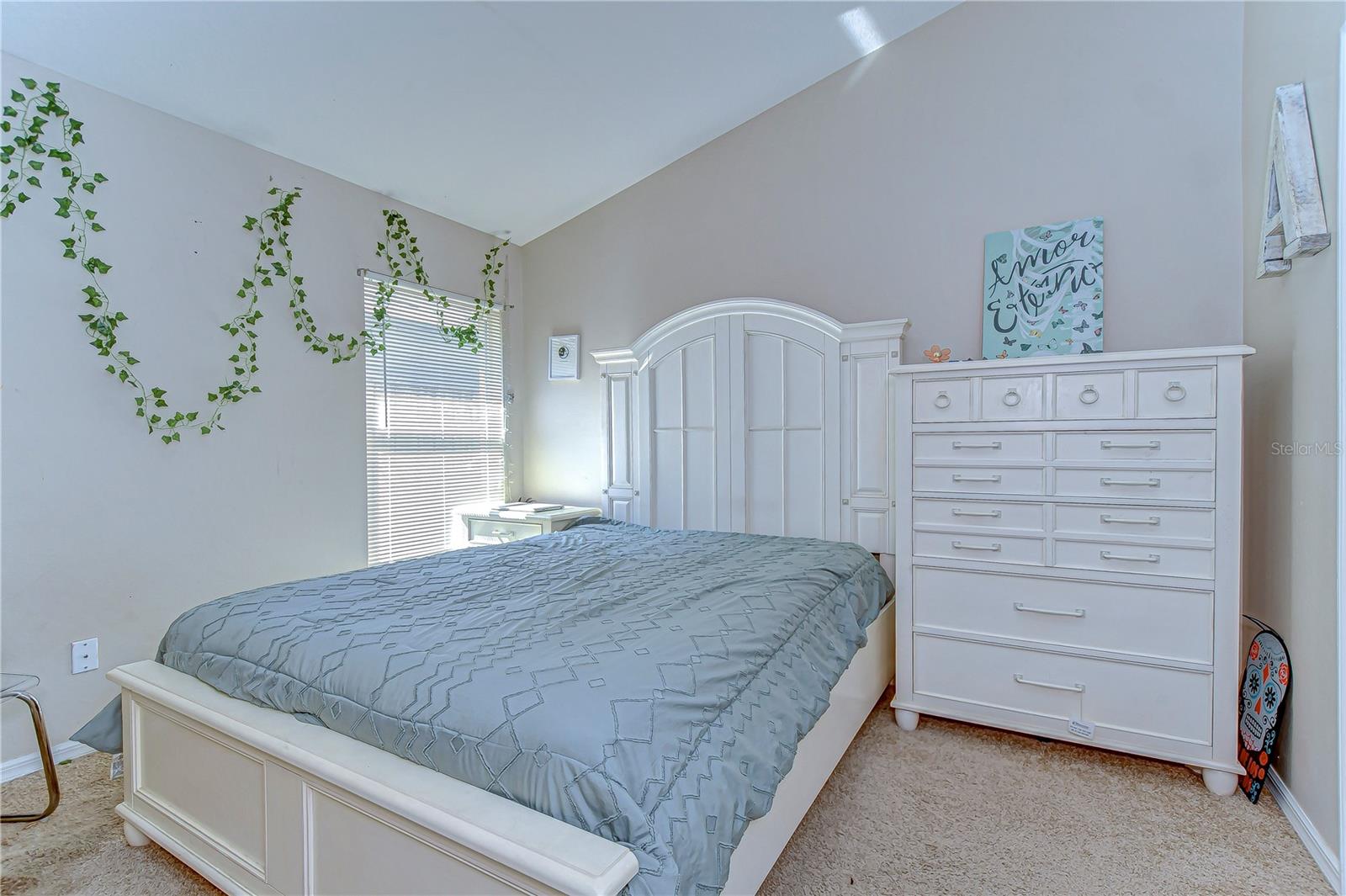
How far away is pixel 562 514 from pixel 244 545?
145cm

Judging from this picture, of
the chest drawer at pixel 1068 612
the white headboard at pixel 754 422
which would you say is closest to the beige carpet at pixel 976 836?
the chest drawer at pixel 1068 612

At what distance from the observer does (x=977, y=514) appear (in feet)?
7.80

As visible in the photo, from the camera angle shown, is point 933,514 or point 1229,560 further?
point 933,514

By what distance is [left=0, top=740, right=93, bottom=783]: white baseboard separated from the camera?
214 centimetres

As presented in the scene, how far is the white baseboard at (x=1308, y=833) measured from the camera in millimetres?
1574

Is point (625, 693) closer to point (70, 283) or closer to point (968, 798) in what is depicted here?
point (968, 798)

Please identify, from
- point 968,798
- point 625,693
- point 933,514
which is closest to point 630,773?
point 625,693

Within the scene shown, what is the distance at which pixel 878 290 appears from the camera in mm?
3055

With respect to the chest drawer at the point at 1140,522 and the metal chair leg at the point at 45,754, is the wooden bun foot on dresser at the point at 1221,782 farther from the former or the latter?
the metal chair leg at the point at 45,754

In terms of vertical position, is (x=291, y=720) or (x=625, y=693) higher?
(x=625, y=693)

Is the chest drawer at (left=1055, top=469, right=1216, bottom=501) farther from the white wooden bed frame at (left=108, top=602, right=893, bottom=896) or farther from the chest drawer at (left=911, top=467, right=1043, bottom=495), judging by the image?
the white wooden bed frame at (left=108, top=602, right=893, bottom=896)

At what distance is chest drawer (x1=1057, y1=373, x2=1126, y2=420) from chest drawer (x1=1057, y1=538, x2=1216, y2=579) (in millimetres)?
438

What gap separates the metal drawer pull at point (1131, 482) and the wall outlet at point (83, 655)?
3.58 meters

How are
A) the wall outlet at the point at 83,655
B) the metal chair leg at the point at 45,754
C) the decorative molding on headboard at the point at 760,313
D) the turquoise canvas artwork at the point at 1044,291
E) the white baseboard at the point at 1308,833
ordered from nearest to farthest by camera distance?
the white baseboard at the point at 1308,833 → the metal chair leg at the point at 45,754 → the wall outlet at the point at 83,655 → the turquoise canvas artwork at the point at 1044,291 → the decorative molding on headboard at the point at 760,313
